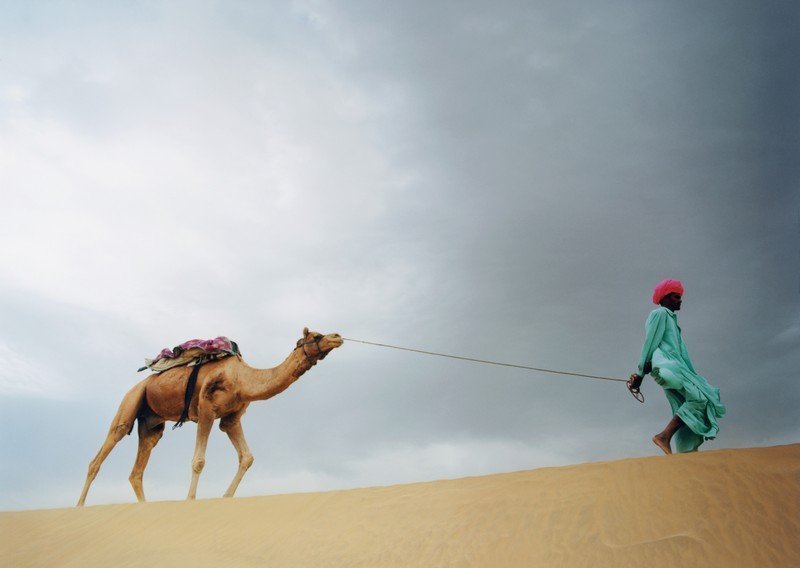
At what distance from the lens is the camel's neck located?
12.5 m

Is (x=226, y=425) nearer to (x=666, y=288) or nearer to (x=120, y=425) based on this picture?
(x=120, y=425)

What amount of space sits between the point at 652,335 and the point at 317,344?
647 centimetres

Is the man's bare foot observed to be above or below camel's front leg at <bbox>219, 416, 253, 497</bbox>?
below

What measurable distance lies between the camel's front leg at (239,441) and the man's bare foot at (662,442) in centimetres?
771

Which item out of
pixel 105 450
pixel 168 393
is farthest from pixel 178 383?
pixel 105 450

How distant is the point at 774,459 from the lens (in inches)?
272

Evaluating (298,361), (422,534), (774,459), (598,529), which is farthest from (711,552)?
(298,361)

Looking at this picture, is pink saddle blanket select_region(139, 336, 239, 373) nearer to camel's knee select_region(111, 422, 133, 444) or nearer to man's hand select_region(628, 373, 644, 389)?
camel's knee select_region(111, 422, 133, 444)

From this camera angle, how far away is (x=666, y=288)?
8.97 metres

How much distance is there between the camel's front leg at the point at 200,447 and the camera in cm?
1202

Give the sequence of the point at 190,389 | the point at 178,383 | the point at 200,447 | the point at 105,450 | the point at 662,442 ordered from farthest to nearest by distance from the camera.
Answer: the point at 105,450 → the point at 178,383 → the point at 190,389 → the point at 200,447 → the point at 662,442

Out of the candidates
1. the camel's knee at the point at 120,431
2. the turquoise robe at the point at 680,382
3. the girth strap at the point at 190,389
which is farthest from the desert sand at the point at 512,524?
the camel's knee at the point at 120,431

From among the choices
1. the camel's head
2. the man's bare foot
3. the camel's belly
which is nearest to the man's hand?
the man's bare foot

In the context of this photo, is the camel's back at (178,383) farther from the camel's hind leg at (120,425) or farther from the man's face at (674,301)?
the man's face at (674,301)
